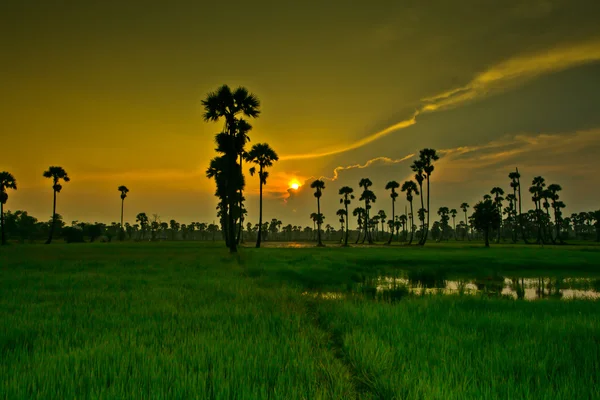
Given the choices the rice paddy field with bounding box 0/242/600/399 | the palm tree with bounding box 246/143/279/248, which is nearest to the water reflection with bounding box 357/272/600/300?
the rice paddy field with bounding box 0/242/600/399

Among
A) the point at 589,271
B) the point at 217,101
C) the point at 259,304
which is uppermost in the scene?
the point at 217,101

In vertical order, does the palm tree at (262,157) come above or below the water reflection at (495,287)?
above

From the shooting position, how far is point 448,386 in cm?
386

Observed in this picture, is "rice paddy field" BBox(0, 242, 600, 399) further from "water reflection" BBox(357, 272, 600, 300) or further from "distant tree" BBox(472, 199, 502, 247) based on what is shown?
"distant tree" BBox(472, 199, 502, 247)

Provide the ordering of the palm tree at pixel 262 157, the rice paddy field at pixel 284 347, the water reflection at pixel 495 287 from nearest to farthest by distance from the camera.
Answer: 1. the rice paddy field at pixel 284 347
2. the water reflection at pixel 495 287
3. the palm tree at pixel 262 157

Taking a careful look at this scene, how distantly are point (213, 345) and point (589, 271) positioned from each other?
28.8 meters

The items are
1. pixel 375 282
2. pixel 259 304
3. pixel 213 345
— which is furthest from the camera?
pixel 375 282

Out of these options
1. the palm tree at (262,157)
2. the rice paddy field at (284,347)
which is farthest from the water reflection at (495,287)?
the palm tree at (262,157)

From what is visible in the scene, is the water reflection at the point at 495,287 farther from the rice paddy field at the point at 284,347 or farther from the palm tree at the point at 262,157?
the palm tree at the point at 262,157

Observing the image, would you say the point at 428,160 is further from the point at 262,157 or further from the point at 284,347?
the point at 284,347

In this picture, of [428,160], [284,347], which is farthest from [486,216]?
[284,347]

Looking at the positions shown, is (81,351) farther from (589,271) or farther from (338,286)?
(589,271)

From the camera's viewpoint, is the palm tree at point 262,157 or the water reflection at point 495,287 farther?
the palm tree at point 262,157

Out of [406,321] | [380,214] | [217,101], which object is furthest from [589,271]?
[380,214]
